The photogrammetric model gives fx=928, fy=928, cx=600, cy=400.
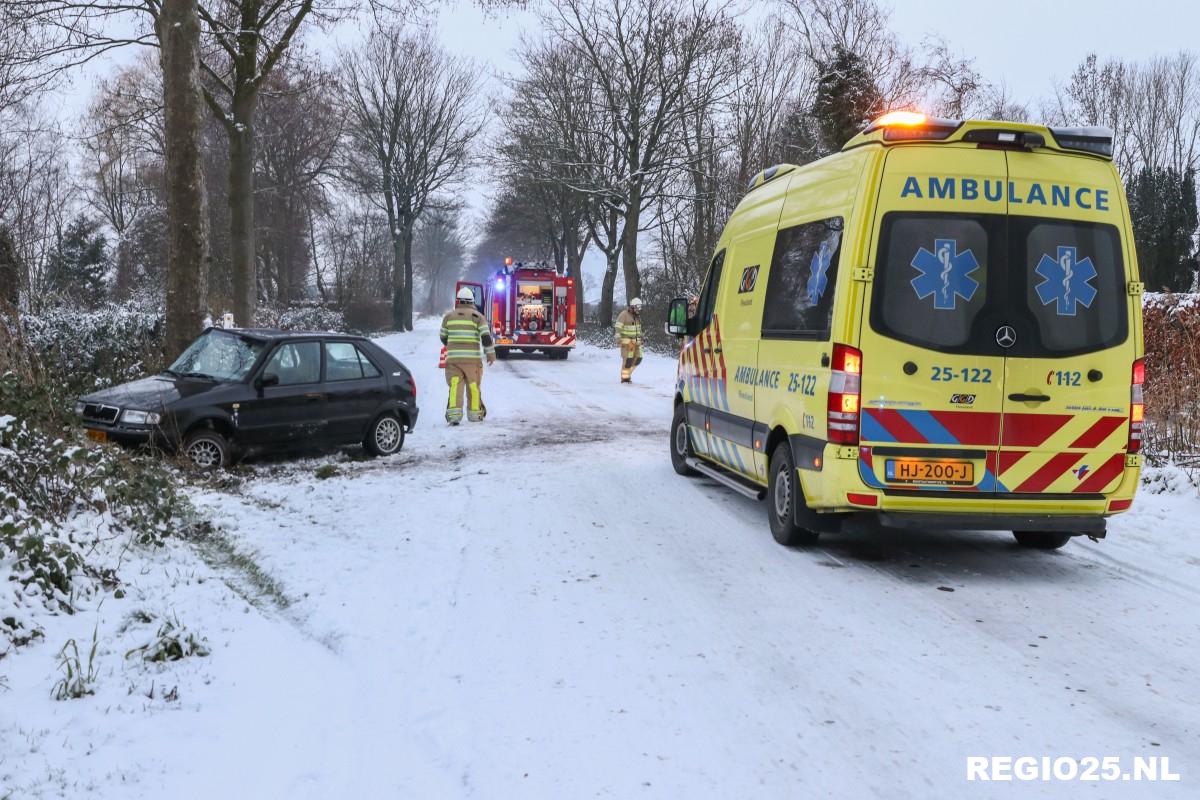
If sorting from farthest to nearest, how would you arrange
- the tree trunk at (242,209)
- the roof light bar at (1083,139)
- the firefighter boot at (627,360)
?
the firefighter boot at (627,360)
the tree trunk at (242,209)
the roof light bar at (1083,139)

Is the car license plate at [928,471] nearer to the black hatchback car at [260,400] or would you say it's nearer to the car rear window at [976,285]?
the car rear window at [976,285]

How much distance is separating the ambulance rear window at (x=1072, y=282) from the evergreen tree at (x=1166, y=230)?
37313mm

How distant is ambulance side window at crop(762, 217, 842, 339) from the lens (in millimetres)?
Answer: 5906

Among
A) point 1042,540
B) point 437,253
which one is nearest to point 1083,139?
point 1042,540

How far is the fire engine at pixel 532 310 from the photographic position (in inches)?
1158

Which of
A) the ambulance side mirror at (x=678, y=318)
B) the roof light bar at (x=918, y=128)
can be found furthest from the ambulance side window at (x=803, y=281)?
the ambulance side mirror at (x=678, y=318)

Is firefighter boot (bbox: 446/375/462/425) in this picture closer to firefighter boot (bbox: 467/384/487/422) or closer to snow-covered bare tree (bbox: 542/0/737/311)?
firefighter boot (bbox: 467/384/487/422)

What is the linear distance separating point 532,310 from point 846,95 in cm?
1141

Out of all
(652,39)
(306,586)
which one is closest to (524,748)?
(306,586)

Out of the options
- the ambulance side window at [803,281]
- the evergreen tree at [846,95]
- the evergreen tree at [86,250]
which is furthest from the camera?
the evergreen tree at [86,250]

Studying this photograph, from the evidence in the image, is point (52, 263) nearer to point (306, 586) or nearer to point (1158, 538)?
point (306, 586)

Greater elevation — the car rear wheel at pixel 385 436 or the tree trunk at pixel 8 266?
the tree trunk at pixel 8 266

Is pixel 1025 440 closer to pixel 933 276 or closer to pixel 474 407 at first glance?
pixel 933 276

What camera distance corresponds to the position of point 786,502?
6.44 m
